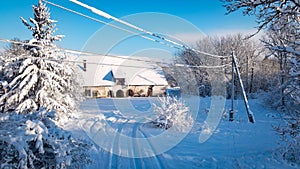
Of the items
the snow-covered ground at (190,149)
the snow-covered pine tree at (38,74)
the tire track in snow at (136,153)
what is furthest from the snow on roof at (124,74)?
the tire track in snow at (136,153)

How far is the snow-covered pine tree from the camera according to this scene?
12.6 meters

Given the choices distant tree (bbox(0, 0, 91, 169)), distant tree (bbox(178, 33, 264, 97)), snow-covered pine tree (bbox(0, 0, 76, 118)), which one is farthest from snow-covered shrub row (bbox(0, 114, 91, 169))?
distant tree (bbox(178, 33, 264, 97))

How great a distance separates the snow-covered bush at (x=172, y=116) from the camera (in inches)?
441

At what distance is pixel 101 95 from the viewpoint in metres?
32.6

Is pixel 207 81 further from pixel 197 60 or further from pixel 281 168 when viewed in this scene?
pixel 281 168

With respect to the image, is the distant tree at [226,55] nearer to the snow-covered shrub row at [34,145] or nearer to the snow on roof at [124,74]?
the snow on roof at [124,74]

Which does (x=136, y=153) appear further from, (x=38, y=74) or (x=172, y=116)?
(x=38, y=74)

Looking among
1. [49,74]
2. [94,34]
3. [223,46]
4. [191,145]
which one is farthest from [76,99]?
[223,46]

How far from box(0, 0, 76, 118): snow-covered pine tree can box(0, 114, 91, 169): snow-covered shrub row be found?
8.97 metres

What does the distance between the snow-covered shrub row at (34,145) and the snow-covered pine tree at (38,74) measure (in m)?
8.97

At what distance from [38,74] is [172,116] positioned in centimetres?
861

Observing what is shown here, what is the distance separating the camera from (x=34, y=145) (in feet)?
12.9

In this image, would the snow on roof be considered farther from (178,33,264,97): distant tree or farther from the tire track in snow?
the tire track in snow

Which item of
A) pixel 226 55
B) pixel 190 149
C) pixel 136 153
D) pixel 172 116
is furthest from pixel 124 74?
pixel 136 153
